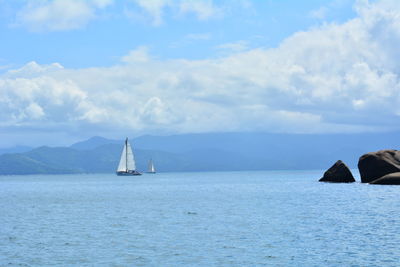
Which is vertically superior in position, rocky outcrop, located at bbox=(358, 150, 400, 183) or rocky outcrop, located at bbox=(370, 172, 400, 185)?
rocky outcrop, located at bbox=(358, 150, 400, 183)

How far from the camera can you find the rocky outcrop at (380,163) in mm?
93562

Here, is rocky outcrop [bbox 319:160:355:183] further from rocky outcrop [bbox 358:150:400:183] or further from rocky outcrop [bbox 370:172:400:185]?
rocky outcrop [bbox 370:172:400:185]

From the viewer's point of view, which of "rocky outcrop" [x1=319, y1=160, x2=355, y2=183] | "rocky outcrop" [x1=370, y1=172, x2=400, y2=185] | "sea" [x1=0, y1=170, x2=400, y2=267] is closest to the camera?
"sea" [x1=0, y1=170, x2=400, y2=267]

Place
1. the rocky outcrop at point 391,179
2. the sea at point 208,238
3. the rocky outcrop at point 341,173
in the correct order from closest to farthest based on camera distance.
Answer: the sea at point 208,238 < the rocky outcrop at point 391,179 < the rocky outcrop at point 341,173

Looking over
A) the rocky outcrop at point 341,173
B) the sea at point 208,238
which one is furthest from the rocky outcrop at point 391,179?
the sea at point 208,238

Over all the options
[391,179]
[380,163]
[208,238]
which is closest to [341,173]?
[391,179]

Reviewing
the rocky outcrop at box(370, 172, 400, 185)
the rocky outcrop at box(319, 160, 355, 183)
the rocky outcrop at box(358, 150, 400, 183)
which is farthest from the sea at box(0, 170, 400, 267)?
the rocky outcrop at box(319, 160, 355, 183)

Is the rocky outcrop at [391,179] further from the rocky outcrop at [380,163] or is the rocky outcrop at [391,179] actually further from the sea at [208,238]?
the sea at [208,238]

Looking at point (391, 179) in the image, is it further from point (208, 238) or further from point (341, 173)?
point (208, 238)

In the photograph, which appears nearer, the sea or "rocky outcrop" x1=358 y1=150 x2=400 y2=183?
the sea

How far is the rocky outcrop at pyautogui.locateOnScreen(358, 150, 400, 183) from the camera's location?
3684 inches

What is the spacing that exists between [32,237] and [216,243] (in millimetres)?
15447

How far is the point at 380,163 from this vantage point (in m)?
94.8

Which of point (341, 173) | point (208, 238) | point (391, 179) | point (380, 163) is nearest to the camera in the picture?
point (208, 238)
